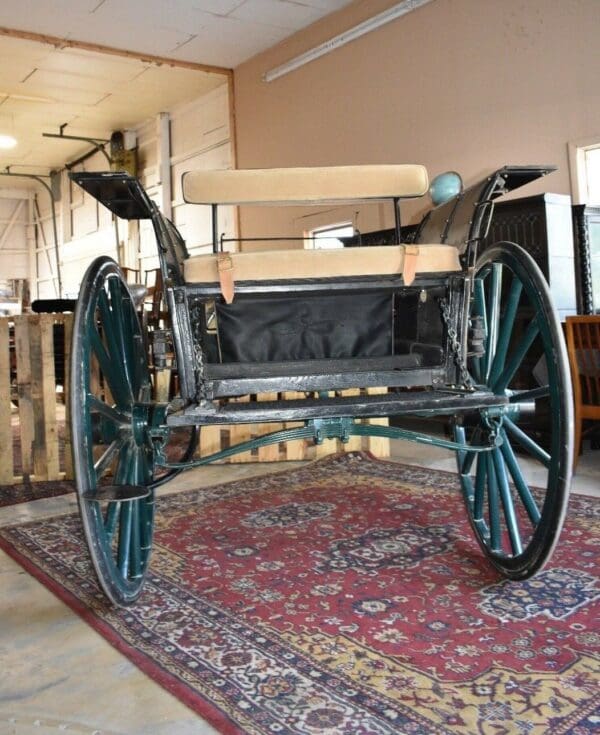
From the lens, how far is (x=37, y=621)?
1.92 meters

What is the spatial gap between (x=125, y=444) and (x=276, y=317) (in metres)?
0.63

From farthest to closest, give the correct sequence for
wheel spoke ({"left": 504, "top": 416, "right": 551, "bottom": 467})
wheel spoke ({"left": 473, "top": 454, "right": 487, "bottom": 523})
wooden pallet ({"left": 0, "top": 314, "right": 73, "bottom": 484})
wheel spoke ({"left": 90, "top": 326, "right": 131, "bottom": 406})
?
wooden pallet ({"left": 0, "top": 314, "right": 73, "bottom": 484}) → wheel spoke ({"left": 473, "top": 454, "right": 487, "bottom": 523}) → wheel spoke ({"left": 90, "top": 326, "right": 131, "bottom": 406}) → wheel spoke ({"left": 504, "top": 416, "right": 551, "bottom": 467})

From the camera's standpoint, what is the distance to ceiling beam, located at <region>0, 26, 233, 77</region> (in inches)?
268

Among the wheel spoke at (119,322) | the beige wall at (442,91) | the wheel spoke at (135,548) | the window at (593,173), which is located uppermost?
the beige wall at (442,91)

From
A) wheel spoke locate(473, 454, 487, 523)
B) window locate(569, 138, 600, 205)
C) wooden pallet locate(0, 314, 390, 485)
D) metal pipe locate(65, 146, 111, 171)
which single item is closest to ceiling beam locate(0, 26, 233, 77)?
metal pipe locate(65, 146, 111, 171)

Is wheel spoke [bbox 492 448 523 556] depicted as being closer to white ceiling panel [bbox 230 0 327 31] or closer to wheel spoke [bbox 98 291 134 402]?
wheel spoke [bbox 98 291 134 402]

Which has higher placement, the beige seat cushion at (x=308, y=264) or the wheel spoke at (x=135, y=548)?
the beige seat cushion at (x=308, y=264)

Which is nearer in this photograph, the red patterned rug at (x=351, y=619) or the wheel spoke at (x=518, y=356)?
the red patterned rug at (x=351, y=619)

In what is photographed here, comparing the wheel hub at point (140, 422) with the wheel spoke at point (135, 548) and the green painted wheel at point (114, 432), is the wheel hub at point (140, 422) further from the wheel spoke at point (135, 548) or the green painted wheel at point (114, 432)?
the wheel spoke at point (135, 548)

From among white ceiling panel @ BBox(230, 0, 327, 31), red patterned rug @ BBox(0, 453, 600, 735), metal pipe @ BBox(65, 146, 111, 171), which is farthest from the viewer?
metal pipe @ BBox(65, 146, 111, 171)

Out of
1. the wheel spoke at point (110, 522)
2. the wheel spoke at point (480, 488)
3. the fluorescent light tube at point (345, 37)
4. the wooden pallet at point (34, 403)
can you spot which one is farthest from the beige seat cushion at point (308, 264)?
the fluorescent light tube at point (345, 37)

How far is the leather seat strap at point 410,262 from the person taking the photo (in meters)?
1.87

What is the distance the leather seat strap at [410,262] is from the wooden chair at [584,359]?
6.18 ft

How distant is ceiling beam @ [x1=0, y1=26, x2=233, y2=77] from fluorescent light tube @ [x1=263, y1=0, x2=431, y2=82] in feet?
2.77
